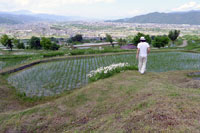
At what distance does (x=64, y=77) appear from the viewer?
11.4m

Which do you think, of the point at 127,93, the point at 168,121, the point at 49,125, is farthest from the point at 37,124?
the point at 168,121

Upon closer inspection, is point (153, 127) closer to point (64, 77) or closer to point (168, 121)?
point (168, 121)

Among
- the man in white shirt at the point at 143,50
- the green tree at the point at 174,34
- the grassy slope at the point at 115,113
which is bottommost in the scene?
the grassy slope at the point at 115,113

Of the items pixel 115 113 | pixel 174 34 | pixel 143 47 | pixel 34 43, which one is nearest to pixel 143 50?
pixel 143 47

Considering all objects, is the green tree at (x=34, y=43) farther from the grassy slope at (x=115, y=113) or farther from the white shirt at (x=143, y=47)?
the grassy slope at (x=115, y=113)

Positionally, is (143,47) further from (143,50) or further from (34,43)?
(34,43)

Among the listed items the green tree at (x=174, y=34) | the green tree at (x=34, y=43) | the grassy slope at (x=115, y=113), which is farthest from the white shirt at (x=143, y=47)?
the green tree at (x=34, y=43)

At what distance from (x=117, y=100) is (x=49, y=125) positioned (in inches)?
93.0

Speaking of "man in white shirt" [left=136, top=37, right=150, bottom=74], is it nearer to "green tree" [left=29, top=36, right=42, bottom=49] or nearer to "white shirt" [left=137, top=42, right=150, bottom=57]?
"white shirt" [left=137, top=42, right=150, bottom=57]

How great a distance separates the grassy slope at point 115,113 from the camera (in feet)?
11.1

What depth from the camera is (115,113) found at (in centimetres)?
450

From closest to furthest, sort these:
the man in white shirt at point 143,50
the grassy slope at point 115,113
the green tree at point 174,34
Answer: the grassy slope at point 115,113 < the man in white shirt at point 143,50 < the green tree at point 174,34

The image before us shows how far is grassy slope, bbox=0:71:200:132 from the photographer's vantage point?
3379mm

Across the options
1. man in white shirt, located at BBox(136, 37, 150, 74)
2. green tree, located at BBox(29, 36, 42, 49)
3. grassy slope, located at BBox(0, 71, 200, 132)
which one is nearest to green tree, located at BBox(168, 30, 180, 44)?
man in white shirt, located at BBox(136, 37, 150, 74)
